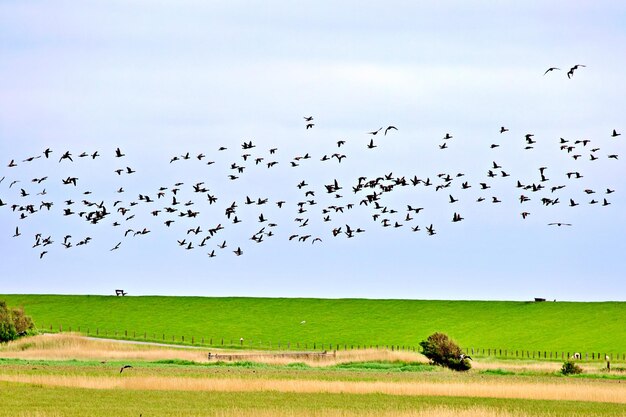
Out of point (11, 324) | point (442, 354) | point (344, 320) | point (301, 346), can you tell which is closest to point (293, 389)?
point (442, 354)

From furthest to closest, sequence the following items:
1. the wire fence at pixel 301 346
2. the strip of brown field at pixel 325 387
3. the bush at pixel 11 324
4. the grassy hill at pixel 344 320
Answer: the grassy hill at pixel 344 320 < the wire fence at pixel 301 346 < the bush at pixel 11 324 < the strip of brown field at pixel 325 387

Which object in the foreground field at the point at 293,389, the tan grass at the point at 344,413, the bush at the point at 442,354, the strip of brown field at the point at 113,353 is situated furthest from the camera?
the strip of brown field at the point at 113,353

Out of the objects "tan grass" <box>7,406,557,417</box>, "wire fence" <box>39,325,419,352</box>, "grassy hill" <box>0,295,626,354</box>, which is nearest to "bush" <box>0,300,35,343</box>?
"wire fence" <box>39,325,419,352</box>

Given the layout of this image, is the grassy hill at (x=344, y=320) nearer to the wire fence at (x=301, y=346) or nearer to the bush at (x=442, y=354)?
the wire fence at (x=301, y=346)

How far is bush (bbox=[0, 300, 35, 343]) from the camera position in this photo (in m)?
102

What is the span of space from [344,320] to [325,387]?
91660mm

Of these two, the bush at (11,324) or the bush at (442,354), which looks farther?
the bush at (11,324)

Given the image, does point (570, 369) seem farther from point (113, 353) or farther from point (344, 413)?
point (344, 413)

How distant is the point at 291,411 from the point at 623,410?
721 inches

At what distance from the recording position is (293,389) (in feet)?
199

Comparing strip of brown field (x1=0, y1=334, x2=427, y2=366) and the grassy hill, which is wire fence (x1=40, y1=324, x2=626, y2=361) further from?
strip of brown field (x1=0, y1=334, x2=427, y2=366)

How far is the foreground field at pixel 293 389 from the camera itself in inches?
1937

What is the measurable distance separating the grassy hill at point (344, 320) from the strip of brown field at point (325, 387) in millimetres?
61108

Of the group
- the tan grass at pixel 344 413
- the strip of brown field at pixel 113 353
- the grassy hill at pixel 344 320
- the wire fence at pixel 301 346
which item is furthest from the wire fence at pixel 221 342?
the tan grass at pixel 344 413
